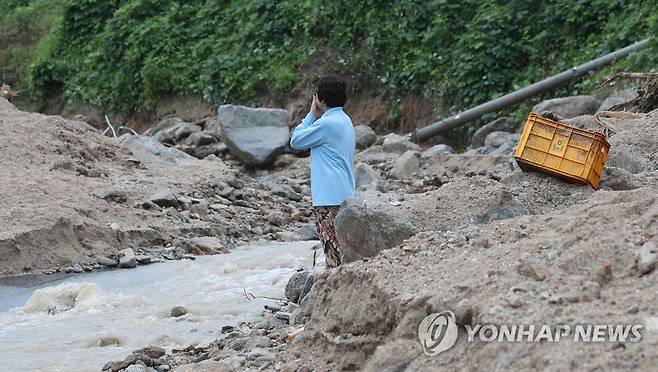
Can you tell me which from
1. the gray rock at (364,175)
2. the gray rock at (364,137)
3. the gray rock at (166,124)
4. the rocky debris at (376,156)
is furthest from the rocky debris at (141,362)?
the gray rock at (166,124)

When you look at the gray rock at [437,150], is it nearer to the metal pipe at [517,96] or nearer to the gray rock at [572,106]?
the metal pipe at [517,96]

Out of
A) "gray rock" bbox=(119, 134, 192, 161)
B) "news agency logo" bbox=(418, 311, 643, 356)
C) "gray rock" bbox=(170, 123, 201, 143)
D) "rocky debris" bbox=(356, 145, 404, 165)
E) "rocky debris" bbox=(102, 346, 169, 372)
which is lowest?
"gray rock" bbox=(170, 123, 201, 143)

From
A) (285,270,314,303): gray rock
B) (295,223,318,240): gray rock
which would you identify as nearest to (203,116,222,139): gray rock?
(295,223,318,240): gray rock

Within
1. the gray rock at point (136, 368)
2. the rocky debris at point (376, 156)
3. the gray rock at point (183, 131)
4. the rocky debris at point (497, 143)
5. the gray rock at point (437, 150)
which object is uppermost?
the rocky debris at point (497, 143)

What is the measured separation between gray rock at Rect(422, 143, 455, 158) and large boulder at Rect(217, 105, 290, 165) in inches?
90.8

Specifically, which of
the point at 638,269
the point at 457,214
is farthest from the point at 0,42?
the point at 638,269

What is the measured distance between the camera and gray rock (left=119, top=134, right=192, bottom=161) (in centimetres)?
1476

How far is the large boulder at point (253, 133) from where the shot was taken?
653 inches

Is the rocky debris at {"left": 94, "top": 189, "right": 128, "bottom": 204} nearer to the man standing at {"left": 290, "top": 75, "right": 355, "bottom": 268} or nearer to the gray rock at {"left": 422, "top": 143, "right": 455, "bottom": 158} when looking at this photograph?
the gray rock at {"left": 422, "top": 143, "right": 455, "bottom": 158}

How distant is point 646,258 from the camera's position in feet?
14.5

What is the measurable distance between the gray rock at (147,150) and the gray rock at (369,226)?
8.18m

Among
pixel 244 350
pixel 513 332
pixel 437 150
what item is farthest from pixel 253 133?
pixel 513 332

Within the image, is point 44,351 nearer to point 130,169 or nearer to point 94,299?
point 94,299

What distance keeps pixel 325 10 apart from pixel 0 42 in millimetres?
11388
